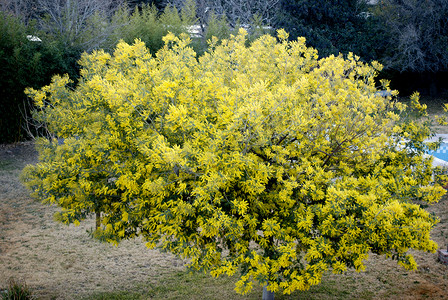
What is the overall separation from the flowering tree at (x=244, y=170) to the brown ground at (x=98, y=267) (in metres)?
1.76

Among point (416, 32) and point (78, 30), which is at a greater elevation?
point (416, 32)

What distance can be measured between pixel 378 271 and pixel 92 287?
3.95 meters

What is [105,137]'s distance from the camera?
3553 millimetres

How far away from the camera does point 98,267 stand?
18.8 feet

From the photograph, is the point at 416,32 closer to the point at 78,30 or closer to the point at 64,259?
the point at 78,30

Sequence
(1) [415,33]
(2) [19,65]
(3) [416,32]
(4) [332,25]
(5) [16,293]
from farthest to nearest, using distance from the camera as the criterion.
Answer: (4) [332,25] < (3) [416,32] < (1) [415,33] < (2) [19,65] < (5) [16,293]

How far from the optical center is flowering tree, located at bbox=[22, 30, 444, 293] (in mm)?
3062

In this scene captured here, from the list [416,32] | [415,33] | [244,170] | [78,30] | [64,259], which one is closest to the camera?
[244,170]

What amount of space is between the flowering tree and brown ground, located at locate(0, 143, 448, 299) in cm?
176

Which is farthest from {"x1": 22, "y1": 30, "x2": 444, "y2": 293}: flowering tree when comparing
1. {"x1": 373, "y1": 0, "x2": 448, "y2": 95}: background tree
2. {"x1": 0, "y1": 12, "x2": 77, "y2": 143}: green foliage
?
{"x1": 373, "y1": 0, "x2": 448, "y2": 95}: background tree

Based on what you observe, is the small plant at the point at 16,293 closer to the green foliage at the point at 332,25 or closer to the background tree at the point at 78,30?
the background tree at the point at 78,30

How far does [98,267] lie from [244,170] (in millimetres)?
3427

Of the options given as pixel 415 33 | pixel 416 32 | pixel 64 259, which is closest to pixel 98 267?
pixel 64 259

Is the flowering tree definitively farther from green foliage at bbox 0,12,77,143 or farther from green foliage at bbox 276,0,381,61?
green foliage at bbox 276,0,381,61
